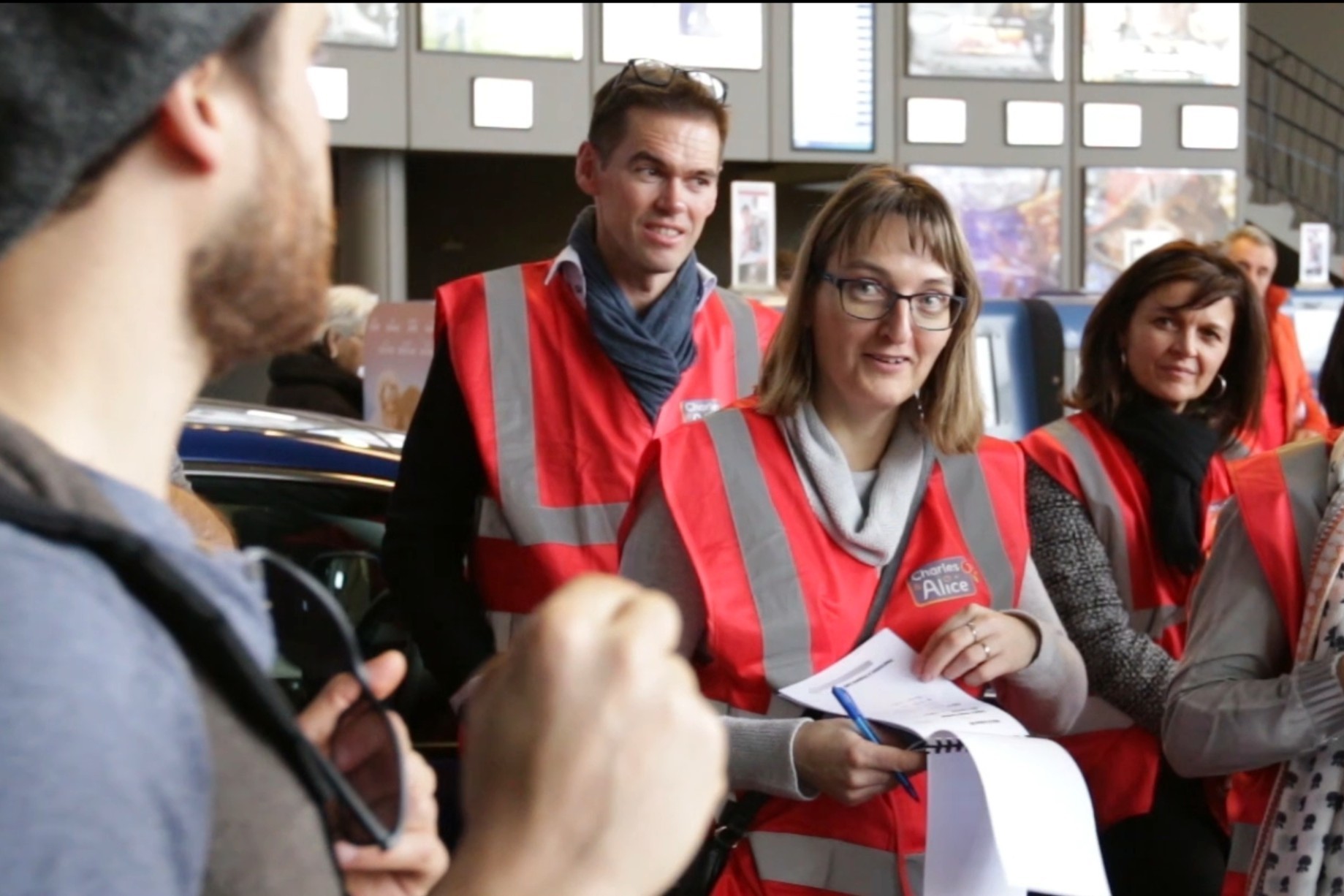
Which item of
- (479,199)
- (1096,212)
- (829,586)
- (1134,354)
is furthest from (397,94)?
(829,586)

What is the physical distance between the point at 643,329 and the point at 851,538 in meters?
0.61

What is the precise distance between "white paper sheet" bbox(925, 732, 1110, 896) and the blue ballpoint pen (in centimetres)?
3

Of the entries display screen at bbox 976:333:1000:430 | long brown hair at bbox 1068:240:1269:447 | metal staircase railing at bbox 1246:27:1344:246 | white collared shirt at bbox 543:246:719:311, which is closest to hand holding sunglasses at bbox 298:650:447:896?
white collared shirt at bbox 543:246:719:311

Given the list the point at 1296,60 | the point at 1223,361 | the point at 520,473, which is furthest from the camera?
the point at 1296,60

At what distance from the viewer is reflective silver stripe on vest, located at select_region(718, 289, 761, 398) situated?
8.63 ft

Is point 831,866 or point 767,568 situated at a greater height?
point 767,568

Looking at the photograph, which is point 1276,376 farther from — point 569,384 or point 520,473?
point 520,473

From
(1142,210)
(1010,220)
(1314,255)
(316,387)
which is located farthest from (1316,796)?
(1142,210)

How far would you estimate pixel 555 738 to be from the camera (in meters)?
0.79

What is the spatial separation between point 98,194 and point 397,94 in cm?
916

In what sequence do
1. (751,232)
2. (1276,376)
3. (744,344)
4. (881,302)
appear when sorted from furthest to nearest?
(751,232), (1276,376), (744,344), (881,302)

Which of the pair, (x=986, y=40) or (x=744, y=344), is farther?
(x=986, y=40)

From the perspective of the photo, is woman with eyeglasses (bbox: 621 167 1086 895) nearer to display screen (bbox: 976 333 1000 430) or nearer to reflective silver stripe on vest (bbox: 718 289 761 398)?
reflective silver stripe on vest (bbox: 718 289 761 398)

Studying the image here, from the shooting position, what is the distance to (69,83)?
67cm
